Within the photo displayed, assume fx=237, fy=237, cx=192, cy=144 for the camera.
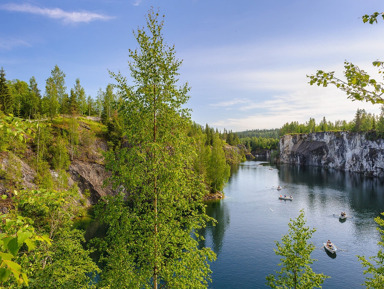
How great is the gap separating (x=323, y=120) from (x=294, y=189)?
11882 centimetres

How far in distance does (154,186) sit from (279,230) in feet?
124

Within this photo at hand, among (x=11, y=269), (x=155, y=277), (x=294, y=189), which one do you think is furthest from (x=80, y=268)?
(x=294, y=189)

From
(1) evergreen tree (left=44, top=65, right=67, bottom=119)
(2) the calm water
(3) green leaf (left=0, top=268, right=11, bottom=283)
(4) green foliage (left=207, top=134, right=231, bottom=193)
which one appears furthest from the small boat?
(1) evergreen tree (left=44, top=65, right=67, bottom=119)

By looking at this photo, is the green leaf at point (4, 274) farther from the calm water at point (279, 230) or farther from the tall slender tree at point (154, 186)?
the calm water at point (279, 230)

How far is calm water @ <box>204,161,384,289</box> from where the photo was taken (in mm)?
28984

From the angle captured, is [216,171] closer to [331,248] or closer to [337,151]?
[331,248]

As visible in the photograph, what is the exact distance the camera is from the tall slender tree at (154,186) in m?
9.99

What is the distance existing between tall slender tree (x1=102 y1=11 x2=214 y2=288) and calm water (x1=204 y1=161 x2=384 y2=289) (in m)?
19.7

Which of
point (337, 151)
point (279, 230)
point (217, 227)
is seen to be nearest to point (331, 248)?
point (279, 230)

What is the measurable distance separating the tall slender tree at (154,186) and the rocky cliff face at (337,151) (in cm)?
12529

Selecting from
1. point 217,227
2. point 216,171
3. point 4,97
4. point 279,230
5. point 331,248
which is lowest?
point 217,227

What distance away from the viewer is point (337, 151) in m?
132

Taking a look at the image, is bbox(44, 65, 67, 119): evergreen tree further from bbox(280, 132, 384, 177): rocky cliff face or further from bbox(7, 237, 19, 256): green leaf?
bbox(280, 132, 384, 177): rocky cliff face

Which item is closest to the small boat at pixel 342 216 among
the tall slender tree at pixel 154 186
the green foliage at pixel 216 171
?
the green foliage at pixel 216 171
